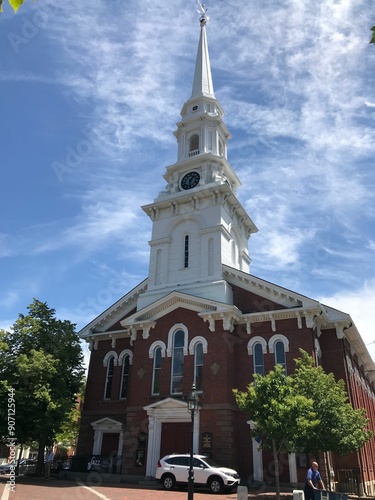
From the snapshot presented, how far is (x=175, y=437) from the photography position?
80.8 feet

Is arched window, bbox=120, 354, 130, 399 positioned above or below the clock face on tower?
below

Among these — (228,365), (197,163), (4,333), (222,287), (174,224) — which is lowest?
(228,365)

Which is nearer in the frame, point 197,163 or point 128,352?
point 128,352

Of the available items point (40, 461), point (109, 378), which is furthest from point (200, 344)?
point (40, 461)

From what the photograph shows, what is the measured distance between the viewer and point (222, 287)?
90.8ft

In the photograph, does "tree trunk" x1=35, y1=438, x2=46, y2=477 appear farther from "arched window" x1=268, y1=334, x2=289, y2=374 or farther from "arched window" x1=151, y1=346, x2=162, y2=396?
"arched window" x1=268, y1=334, x2=289, y2=374

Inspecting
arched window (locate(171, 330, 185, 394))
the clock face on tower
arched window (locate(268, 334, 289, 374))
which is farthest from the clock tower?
arched window (locate(268, 334, 289, 374))

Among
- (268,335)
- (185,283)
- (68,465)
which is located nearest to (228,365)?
(268,335)

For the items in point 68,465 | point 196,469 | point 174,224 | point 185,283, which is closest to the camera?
point 196,469

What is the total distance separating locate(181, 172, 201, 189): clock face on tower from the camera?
3366 cm

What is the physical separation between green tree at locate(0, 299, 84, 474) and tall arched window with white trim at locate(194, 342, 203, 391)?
8.04m

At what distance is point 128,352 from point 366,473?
16797 mm

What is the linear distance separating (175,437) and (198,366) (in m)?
4.22

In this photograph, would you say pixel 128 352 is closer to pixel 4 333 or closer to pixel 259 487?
A: pixel 4 333
